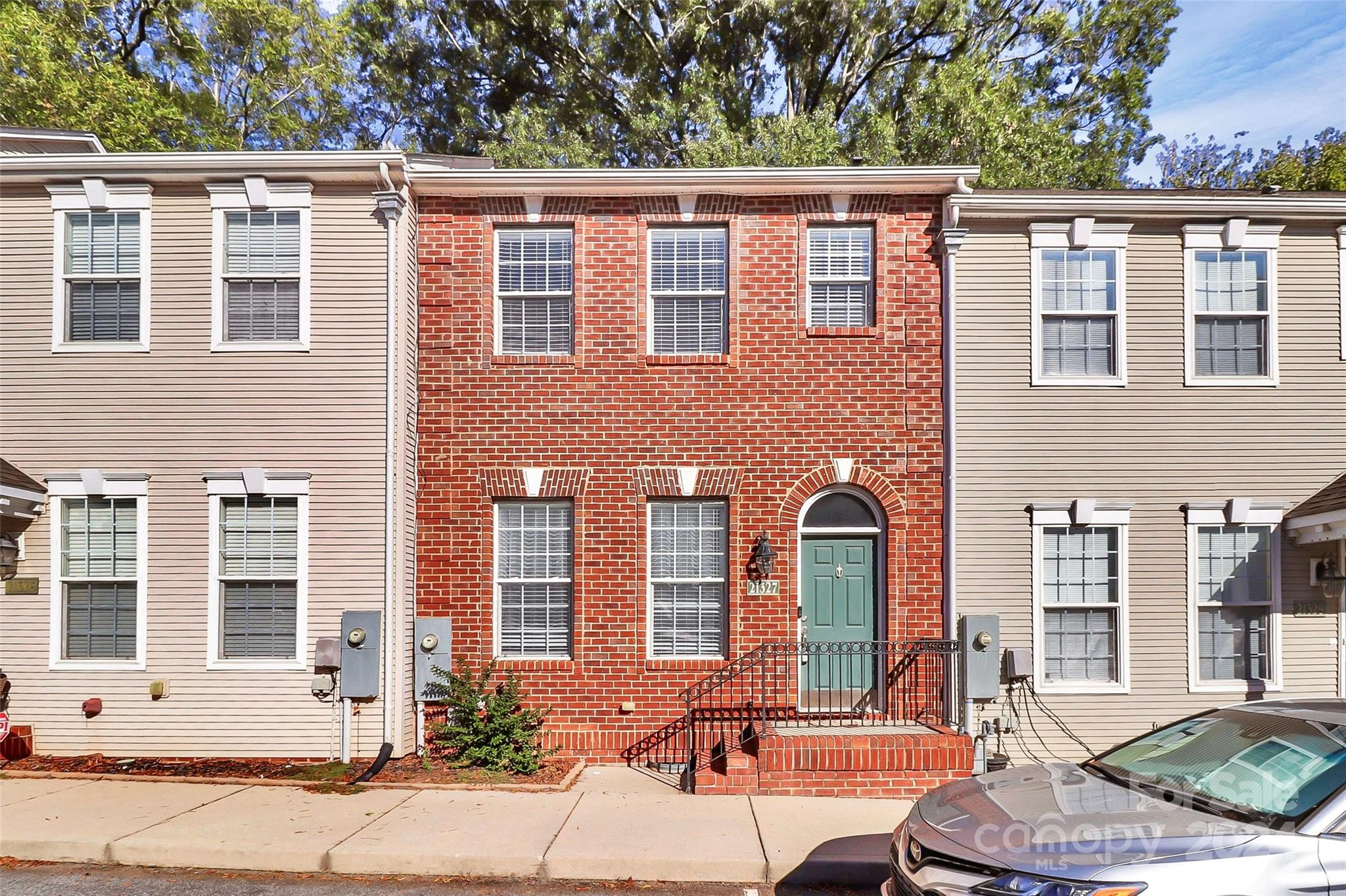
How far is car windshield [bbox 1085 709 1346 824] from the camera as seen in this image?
417cm

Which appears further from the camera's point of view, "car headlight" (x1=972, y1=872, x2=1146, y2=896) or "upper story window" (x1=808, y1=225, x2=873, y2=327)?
"upper story window" (x1=808, y1=225, x2=873, y2=327)

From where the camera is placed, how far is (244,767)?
8375 mm

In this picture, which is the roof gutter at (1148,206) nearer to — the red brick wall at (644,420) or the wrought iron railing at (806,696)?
the red brick wall at (644,420)

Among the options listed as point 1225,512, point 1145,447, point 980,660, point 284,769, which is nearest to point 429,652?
point 284,769

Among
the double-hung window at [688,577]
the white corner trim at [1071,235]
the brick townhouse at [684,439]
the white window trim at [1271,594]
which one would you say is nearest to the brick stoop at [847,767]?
the brick townhouse at [684,439]

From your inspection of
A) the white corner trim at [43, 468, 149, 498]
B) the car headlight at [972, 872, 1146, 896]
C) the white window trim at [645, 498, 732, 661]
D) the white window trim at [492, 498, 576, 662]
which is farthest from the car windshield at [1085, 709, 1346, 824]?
the white corner trim at [43, 468, 149, 498]

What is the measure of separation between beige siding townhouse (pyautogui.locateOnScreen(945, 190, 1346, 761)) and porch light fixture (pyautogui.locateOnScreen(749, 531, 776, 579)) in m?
2.11

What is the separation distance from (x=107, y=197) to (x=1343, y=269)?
558 inches

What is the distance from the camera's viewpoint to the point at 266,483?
8.85 m

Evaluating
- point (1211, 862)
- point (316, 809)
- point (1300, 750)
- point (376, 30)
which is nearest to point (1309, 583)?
point (1300, 750)

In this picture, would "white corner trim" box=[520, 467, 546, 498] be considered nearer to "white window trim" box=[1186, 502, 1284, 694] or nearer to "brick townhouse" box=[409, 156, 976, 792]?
"brick townhouse" box=[409, 156, 976, 792]

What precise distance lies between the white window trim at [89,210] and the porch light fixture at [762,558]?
7.25 metres

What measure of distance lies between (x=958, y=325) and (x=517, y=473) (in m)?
5.36

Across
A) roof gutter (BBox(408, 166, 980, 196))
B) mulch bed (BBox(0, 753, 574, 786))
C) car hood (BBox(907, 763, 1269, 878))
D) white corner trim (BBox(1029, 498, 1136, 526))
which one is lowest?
mulch bed (BBox(0, 753, 574, 786))
